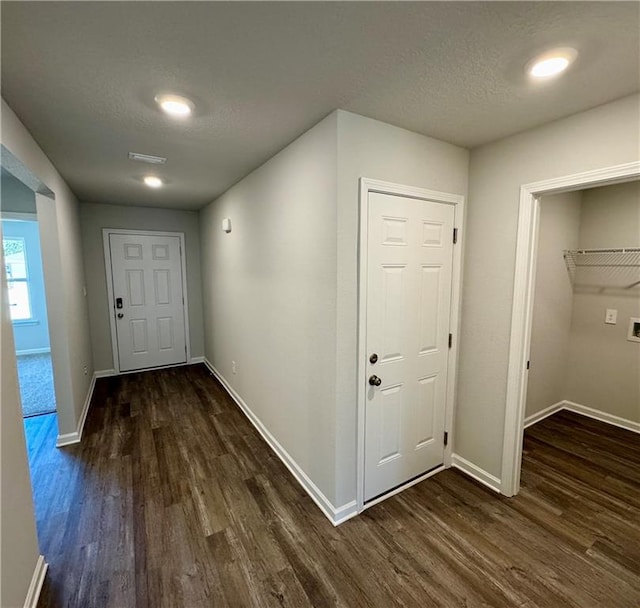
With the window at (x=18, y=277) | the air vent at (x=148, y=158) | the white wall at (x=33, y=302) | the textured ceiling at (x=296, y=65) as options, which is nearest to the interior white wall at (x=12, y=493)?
the textured ceiling at (x=296, y=65)

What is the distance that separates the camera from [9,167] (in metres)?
1.93

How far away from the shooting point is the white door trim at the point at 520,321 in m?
2.02

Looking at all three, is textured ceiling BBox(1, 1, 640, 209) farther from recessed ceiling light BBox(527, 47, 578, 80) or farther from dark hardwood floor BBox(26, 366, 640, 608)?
dark hardwood floor BBox(26, 366, 640, 608)

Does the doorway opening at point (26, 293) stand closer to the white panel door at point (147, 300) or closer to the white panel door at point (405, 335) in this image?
the white panel door at point (147, 300)

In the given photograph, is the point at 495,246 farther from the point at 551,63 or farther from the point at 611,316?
the point at 611,316

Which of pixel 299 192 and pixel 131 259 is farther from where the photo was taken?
pixel 131 259

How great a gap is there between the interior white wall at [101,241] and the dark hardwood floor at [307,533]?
1.92m

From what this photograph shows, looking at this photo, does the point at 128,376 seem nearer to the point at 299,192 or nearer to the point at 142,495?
the point at 142,495

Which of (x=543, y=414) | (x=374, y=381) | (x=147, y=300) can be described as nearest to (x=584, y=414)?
(x=543, y=414)

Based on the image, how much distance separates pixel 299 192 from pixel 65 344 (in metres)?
2.47

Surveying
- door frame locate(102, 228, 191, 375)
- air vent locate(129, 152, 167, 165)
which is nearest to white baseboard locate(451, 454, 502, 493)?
air vent locate(129, 152, 167, 165)

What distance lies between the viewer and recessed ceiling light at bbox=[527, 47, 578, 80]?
4.13ft

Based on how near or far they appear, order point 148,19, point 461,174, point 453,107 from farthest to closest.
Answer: point 461,174 → point 453,107 → point 148,19

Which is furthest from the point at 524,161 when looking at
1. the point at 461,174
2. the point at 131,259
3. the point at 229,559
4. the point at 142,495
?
the point at 131,259
